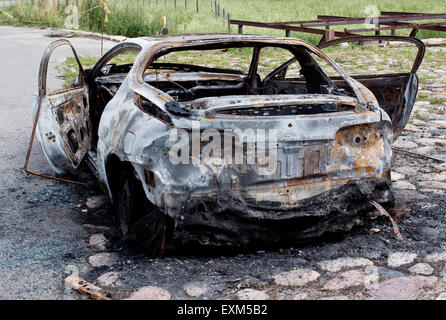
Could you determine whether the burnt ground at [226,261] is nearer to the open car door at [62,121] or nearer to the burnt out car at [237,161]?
the burnt out car at [237,161]

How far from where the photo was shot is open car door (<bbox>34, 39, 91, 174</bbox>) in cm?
602

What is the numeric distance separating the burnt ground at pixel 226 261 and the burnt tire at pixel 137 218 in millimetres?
89

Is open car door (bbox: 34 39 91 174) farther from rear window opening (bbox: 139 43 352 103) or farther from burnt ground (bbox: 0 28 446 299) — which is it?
rear window opening (bbox: 139 43 352 103)

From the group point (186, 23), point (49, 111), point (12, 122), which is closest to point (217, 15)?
point (186, 23)

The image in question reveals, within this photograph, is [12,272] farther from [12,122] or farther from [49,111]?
A: [12,122]

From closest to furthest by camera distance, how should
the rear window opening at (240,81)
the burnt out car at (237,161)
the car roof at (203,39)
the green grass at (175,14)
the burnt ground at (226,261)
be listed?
the burnt ground at (226,261), the burnt out car at (237,161), the car roof at (203,39), the rear window opening at (240,81), the green grass at (175,14)

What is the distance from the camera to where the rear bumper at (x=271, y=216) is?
399 cm

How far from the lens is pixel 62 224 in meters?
5.06

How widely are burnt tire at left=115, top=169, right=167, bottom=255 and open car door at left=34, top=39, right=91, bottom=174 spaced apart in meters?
1.41

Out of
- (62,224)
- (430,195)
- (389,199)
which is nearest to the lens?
(389,199)

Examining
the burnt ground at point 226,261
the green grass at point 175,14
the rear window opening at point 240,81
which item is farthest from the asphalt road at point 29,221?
the green grass at point 175,14

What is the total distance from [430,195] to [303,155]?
190 cm

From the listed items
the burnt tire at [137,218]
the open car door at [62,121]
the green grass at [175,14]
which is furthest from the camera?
the green grass at [175,14]

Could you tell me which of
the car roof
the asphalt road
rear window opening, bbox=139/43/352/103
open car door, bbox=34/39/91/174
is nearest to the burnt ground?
the asphalt road
